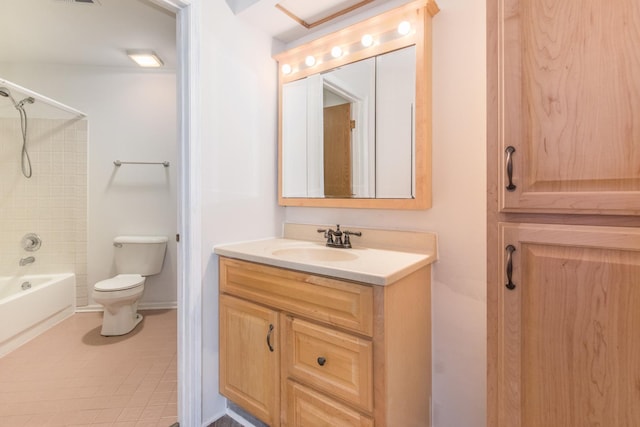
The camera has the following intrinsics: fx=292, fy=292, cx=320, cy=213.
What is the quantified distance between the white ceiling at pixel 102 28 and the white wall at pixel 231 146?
0.17 metres

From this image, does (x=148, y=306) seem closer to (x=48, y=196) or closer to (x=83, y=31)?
(x=48, y=196)

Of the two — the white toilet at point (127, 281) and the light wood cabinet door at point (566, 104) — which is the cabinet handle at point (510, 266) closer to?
the light wood cabinet door at point (566, 104)

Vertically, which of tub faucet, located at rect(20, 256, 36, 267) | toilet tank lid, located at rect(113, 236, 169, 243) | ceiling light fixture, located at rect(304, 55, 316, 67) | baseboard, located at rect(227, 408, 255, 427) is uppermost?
ceiling light fixture, located at rect(304, 55, 316, 67)

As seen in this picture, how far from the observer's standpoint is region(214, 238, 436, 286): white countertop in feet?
3.38

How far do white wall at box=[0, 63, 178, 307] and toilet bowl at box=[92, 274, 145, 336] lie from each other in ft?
1.68

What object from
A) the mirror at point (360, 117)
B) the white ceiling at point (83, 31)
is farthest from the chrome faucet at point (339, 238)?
the white ceiling at point (83, 31)

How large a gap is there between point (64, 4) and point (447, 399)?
3234 mm

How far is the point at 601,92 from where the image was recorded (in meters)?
0.75

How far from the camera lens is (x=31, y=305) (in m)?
2.37

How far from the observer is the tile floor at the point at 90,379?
1552mm

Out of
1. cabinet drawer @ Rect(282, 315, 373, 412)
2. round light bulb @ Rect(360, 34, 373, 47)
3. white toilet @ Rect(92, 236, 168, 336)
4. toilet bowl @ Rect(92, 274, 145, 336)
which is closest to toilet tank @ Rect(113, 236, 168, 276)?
white toilet @ Rect(92, 236, 168, 336)

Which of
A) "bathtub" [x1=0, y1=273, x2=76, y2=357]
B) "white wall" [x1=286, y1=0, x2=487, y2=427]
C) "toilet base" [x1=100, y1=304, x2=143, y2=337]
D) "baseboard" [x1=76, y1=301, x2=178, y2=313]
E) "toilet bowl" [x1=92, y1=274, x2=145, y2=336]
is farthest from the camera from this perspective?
"baseboard" [x1=76, y1=301, x2=178, y2=313]

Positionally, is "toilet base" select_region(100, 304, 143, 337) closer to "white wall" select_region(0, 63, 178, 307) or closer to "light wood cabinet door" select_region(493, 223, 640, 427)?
"white wall" select_region(0, 63, 178, 307)

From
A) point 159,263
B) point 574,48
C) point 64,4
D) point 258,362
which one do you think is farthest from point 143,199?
point 574,48
